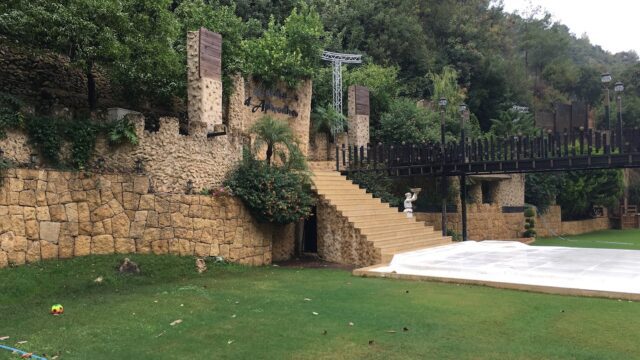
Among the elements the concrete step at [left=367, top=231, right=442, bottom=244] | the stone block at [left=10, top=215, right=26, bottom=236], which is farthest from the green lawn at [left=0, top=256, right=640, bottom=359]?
the concrete step at [left=367, top=231, right=442, bottom=244]

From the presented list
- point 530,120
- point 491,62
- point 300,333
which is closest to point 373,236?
point 300,333

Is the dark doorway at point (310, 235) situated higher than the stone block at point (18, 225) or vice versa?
the stone block at point (18, 225)

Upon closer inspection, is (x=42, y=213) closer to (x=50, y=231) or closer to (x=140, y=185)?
(x=50, y=231)

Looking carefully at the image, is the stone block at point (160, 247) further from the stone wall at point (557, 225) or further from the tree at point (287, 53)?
the stone wall at point (557, 225)

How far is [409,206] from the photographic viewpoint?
16438mm

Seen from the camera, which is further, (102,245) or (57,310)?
(102,245)

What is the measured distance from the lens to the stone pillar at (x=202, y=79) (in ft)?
43.0

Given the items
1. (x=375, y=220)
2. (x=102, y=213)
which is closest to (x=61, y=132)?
(x=102, y=213)

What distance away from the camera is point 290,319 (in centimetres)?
671

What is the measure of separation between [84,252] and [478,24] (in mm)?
34923

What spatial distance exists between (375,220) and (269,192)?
3.61m

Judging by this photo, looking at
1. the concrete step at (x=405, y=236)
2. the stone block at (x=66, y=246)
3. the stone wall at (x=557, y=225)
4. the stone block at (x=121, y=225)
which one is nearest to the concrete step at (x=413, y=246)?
the concrete step at (x=405, y=236)

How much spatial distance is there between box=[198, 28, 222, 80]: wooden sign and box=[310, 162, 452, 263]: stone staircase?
409 centimetres

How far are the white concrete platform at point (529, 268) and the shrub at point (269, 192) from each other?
250cm
